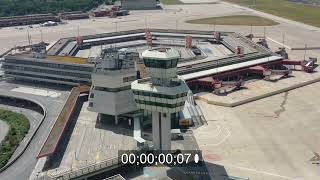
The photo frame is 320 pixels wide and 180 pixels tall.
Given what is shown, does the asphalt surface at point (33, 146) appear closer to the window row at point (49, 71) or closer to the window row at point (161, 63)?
the window row at point (49, 71)

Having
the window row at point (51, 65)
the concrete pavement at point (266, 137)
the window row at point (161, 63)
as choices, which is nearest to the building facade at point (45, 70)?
the window row at point (51, 65)

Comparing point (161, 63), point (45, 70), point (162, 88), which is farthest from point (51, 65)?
point (162, 88)

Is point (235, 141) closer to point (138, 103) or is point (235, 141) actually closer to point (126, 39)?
point (138, 103)

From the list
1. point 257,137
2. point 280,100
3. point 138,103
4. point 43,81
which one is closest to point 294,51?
point 280,100

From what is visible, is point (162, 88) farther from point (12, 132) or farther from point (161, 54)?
point (12, 132)

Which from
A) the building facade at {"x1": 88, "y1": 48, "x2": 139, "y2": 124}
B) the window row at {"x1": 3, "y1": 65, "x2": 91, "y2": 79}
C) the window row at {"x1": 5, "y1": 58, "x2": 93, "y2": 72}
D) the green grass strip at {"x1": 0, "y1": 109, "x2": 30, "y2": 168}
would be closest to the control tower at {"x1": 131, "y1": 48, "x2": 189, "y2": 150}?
the building facade at {"x1": 88, "y1": 48, "x2": 139, "y2": 124}

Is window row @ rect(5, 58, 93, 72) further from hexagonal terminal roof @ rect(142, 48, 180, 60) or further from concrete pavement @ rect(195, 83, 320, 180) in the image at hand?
hexagonal terminal roof @ rect(142, 48, 180, 60)
